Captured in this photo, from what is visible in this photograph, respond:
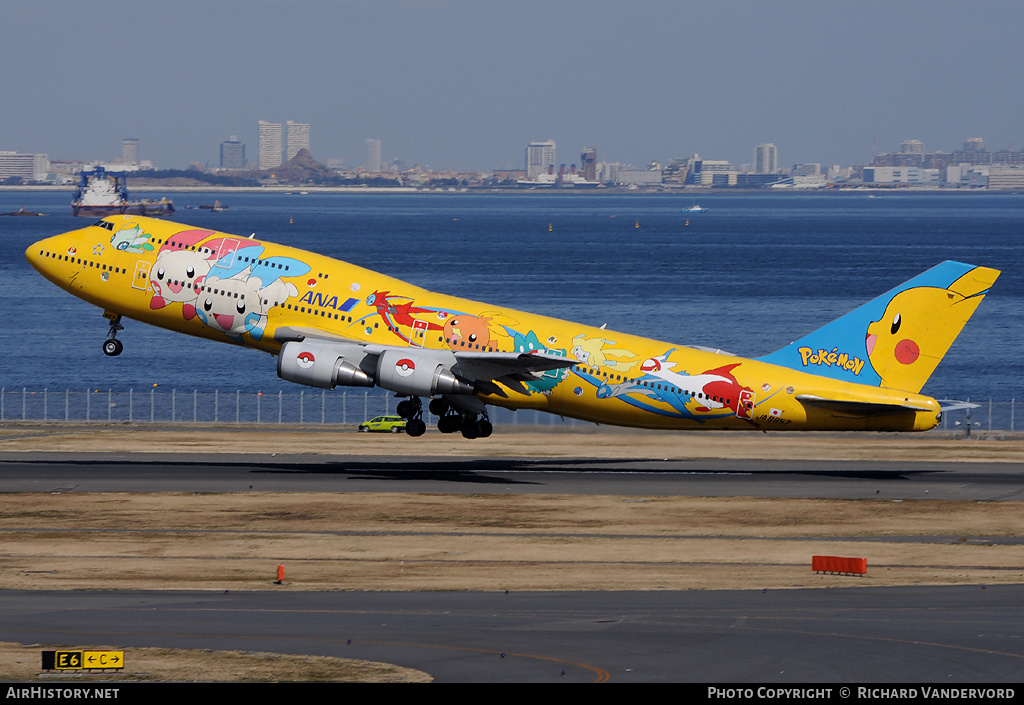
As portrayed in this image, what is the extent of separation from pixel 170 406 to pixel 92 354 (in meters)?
41.4

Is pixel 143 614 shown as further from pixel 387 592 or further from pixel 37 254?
pixel 37 254

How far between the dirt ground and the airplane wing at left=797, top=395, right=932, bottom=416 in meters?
3.97

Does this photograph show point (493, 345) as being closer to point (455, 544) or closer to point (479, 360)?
point (479, 360)

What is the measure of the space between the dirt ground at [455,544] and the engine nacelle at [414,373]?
472 centimetres

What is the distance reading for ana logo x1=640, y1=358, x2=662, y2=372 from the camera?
175 ft

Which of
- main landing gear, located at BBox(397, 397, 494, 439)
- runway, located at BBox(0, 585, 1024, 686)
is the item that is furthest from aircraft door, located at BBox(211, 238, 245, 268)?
runway, located at BBox(0, 585, 1024, 686)

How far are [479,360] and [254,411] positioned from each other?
47197 mm

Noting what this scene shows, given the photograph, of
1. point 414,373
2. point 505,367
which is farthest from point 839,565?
point 414,373

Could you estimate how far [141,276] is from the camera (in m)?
54.8

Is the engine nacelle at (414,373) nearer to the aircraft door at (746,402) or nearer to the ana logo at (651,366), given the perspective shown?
the ana logo at (651,366)

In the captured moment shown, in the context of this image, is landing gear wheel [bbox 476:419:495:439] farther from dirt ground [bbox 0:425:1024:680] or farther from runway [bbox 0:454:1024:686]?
runway [bbox 0:454:1024:686]

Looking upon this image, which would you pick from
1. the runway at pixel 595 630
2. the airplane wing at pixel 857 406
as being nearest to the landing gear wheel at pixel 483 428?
the airplane wing at pixel 857 406

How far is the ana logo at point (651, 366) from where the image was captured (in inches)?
2095

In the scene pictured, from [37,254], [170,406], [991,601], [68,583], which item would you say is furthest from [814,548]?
[170,406]
